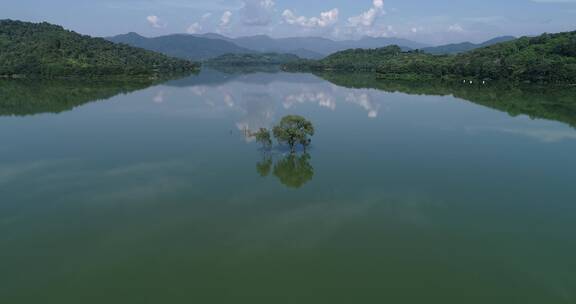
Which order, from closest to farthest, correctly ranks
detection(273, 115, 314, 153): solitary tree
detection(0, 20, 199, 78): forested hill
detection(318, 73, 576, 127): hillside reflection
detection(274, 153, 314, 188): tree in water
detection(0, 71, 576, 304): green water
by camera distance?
detection(0, 71, 576, 304): green water → detection(274, 153, 314, 188): tree in water → detection(273, 115, 314, 153): solitary tree → detection(318, 73, 576, 127): hillside reflection → detection(0, 20, 199, 78): forested hill

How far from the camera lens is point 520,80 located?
4828 inches

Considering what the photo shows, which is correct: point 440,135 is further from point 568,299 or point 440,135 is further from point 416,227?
point 568,299

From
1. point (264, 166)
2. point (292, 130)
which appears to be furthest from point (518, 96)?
point (264, 166)

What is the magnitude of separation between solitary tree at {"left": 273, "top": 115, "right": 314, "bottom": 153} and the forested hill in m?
122

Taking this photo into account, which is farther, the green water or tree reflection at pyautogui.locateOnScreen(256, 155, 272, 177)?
tree reflection at pyautogui.locateOnScreen(256, 155, 272, 177)

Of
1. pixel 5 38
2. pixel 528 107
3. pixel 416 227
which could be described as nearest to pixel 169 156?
pixel 416 227

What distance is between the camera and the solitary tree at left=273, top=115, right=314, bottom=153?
139 ft

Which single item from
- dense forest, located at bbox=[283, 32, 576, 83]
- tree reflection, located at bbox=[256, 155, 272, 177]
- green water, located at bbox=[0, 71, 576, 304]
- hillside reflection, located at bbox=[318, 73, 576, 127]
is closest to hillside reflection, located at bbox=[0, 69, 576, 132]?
hillside reflection, located at bbox=[318, 73, 576, 127]

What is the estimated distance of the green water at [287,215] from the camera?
20297mm

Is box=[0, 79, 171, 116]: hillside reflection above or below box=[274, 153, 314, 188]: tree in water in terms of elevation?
above

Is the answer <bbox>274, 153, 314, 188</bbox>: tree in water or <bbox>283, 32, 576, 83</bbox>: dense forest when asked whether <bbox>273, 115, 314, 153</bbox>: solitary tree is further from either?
<bbox>283, 32, 576, 83</bbox>: dense forest

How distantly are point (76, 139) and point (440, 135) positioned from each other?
49777mm

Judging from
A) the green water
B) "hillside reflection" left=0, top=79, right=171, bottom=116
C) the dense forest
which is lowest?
the green water

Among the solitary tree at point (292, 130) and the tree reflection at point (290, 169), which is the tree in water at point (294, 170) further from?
the solitary tree at point (292, 130)
